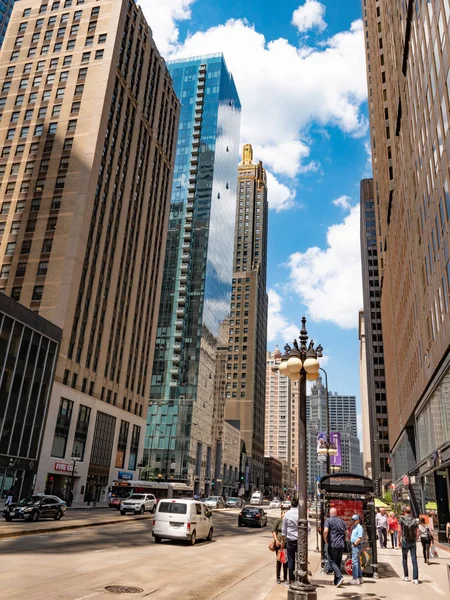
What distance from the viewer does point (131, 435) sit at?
73.1m

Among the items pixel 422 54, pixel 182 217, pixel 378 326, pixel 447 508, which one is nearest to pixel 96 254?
pixel 422 54

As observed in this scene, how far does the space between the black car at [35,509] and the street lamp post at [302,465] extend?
2171 centimetres

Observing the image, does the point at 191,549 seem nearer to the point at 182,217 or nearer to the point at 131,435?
the point at 131,435

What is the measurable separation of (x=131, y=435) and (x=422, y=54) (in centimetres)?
5981

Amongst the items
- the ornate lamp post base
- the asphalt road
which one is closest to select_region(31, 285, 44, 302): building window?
the asphalt road

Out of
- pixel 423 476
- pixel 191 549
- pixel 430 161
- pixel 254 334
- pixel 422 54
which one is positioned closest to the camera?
pixel 191 549

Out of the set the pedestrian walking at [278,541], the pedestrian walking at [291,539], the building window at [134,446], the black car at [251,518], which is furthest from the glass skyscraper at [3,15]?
the pedestrian walking at [291,539]

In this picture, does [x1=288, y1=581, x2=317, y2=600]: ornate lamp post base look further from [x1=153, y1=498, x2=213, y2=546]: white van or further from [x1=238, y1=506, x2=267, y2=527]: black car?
[x1=238, y1=506, x2=267, y2=527]: black car

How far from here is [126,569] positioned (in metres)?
13.7

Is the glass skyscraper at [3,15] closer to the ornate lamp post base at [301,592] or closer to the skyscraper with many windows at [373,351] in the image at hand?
the skyscraper with many windows at [373,351]

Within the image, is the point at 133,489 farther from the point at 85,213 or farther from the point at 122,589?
the point at 122,589

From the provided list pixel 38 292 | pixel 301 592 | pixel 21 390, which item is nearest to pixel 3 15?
pixel 38 292

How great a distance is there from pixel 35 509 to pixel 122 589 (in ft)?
68.0

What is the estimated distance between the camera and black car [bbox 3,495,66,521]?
28078mm
